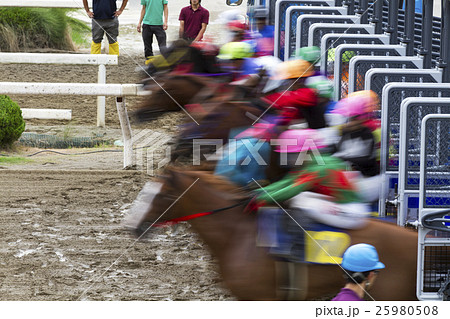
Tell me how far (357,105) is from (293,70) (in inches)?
17.3

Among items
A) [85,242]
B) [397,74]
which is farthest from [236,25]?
[85,242]

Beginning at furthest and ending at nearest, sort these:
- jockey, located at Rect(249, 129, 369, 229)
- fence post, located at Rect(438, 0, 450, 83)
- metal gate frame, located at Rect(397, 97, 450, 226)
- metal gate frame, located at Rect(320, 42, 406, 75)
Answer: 1. metal gate frame, located at Rect(320, 42, 406, 75)
2. fence post, located at Rect(438, 0, 450, 83)
3. metal gate frame, located at Rect(397, 97, 450, 226)
4. jockey, located at Rect(249, 129, 369, 229)

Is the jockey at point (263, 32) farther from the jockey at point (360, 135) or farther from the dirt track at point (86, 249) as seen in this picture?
the jockey at point (360, 135)

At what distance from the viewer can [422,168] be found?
4.21m

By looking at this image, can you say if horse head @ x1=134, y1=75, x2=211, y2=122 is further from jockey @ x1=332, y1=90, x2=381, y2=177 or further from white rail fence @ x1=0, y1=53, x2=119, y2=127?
white rail fence @ x1=0, y1=53, x2=119, y2=127

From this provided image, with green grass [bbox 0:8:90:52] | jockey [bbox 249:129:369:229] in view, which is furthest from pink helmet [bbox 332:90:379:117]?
green grass [bbox 0:8:90:52]

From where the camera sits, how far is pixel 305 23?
7000 mm

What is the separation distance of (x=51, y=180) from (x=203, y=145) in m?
3.27

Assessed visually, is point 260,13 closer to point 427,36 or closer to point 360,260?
point 427,36

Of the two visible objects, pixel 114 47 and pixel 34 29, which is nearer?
pixel 114 47

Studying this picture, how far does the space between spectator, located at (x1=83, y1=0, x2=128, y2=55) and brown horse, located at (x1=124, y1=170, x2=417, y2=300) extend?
21.5 feet

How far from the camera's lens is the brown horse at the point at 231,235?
3.84 metres

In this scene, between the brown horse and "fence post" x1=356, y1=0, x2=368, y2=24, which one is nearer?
the brown horse

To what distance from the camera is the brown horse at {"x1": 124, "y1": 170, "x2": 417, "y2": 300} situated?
384 cm
